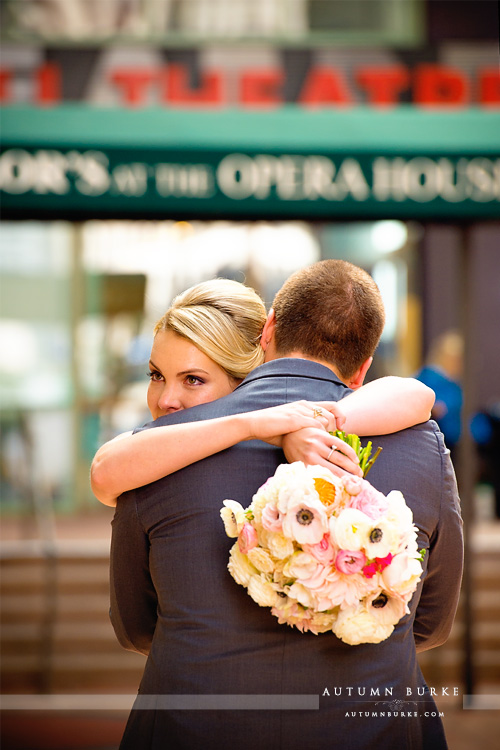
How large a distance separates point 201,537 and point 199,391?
0.57 meters

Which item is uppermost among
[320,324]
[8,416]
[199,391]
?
[320,324]

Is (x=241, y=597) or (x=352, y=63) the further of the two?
(x=352, y=63)

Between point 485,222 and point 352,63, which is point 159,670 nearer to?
point 485,222

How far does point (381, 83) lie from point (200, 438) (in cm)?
662

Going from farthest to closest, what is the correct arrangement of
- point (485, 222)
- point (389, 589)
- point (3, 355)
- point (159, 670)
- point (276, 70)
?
point (3, 355)
point (276, 70)
point (485, 222)
point (159, 670)
point (389, 589)

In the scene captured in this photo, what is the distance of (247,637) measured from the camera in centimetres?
150

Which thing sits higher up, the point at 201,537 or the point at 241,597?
the point at 201,537

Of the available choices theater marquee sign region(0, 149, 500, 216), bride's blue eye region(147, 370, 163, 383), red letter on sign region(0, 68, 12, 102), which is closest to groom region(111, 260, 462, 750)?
bride's blue eye region(147, 370, 163, 383)

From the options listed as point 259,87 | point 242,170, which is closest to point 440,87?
point 259,87

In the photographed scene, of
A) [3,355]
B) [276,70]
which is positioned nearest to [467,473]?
[276,70]

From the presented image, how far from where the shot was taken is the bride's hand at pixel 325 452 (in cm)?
145

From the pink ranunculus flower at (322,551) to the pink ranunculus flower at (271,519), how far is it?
0.06 m

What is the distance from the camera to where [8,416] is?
7.79m

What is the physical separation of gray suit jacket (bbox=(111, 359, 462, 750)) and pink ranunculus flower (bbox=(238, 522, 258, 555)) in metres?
0.10
